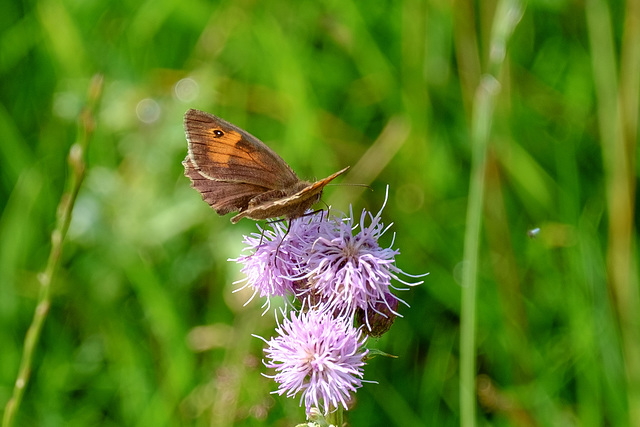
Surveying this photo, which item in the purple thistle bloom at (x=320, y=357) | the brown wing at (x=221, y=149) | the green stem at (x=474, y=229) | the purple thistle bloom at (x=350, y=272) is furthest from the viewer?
the green stem at (x=474, y=229)

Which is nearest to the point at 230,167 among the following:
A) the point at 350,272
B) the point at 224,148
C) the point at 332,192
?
the point at 224,148

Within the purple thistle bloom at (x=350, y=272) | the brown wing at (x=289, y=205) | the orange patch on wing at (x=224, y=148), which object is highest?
the orange patch on wing at (x=224, y=148)

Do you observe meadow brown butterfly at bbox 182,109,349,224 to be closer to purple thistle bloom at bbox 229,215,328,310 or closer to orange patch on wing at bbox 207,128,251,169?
orange patch on wing at bbox 207,128,251,169

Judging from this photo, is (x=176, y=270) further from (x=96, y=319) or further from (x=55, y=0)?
(x=55, y=0)

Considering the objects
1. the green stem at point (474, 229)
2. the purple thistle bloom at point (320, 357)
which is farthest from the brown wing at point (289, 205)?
the green stem at point (474, 229)

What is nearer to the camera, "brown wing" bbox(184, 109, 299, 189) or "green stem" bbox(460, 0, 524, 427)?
"brown wing" bbox(184, 109, 299, 189)

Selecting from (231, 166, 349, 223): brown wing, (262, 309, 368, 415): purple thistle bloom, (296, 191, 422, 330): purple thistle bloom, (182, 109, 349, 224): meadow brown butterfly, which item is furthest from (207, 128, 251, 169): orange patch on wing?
(262, 309, 368, 415): purple thistle bloom

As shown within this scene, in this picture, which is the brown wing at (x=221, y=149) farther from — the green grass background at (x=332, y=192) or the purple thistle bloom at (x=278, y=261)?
the green grass background at (x=332, y=192)
